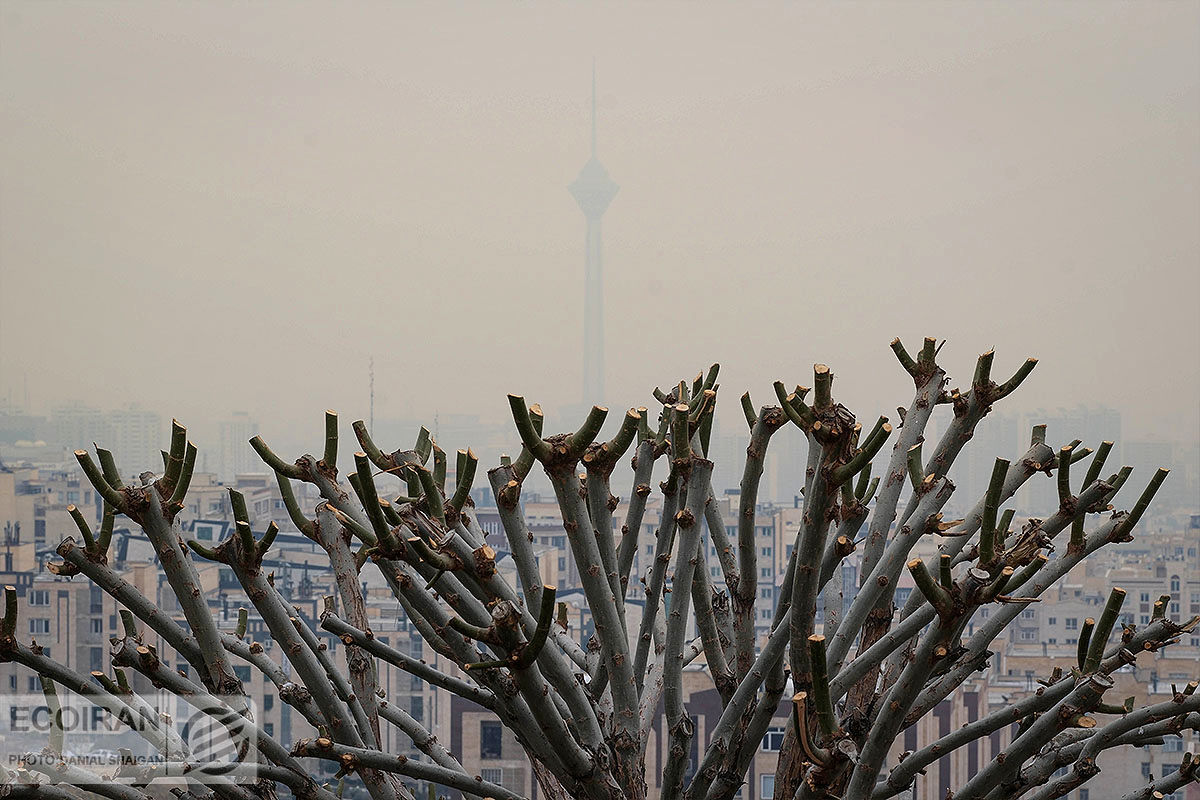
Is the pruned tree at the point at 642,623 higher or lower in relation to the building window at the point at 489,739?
higher

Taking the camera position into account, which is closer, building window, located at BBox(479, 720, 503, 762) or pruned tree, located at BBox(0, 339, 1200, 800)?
pruned tree, located at BBox(0, 339, 1200, 800)

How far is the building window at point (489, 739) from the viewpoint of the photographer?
1512 millimetres

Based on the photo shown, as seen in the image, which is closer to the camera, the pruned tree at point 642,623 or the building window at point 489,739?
the pruned tree at point 642,623

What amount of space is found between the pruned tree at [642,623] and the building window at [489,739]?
822mm

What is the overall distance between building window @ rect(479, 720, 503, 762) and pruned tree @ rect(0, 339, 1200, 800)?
2.70 feet

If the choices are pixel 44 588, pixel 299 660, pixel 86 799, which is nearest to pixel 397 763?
pixel 299 660

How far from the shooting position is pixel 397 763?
0.57 m

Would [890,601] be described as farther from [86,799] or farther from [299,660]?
[86,799]

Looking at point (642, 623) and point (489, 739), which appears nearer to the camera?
point (642, 623)

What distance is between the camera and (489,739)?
4.97 feet

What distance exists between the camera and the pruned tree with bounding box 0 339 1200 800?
47cm

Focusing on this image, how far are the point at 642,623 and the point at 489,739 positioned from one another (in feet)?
3.22

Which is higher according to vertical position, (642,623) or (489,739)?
(642,623)

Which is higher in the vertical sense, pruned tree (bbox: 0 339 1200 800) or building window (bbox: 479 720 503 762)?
pruned tree (bbox: 0 339 1200 800)
